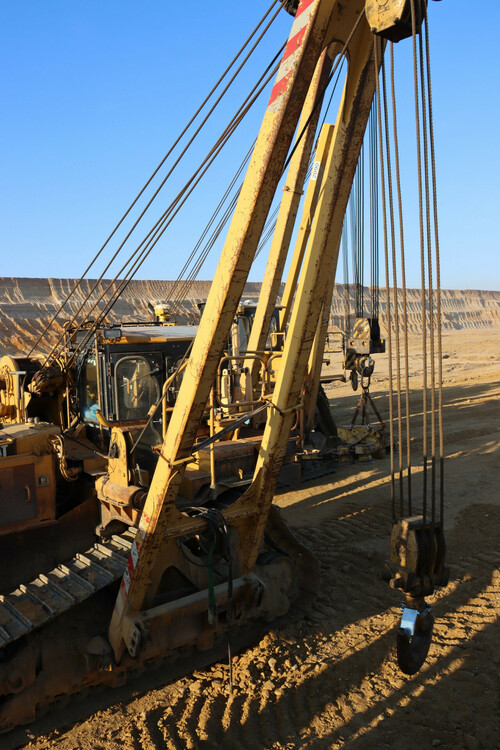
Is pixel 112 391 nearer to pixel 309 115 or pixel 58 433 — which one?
pixel 58 433

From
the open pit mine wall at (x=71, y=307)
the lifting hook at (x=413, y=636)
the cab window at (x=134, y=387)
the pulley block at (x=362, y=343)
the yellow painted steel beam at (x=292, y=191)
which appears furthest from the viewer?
the open pit mine wall at (x=71, y=307)

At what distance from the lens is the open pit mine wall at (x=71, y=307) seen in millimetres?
35031

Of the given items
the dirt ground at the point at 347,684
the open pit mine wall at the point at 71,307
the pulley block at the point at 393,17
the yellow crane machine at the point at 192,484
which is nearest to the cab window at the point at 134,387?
the yellow crane machine at the point at 192,484

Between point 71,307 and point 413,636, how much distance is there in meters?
42.7

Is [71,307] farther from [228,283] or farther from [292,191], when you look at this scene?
[228,283]

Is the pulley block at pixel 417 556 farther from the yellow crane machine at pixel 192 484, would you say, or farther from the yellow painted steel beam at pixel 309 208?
the yellow painted steel beam at pixel 309 208

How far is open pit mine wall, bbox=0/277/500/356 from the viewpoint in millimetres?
35031

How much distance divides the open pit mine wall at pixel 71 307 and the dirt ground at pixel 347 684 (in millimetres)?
15883

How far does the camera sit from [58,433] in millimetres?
5348

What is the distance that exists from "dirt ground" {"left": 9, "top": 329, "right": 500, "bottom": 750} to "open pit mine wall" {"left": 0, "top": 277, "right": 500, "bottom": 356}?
15.9 m

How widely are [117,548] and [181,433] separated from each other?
5.11 feet

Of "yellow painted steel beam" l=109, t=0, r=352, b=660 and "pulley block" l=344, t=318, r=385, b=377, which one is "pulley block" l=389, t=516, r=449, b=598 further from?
"pulley block" l=344, t=318, r=385, b=377

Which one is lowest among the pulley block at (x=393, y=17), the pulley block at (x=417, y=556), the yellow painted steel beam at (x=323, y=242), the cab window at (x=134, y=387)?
the pulley block at (x=417, y=556)

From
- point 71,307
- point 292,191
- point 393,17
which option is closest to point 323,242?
point 292,191
